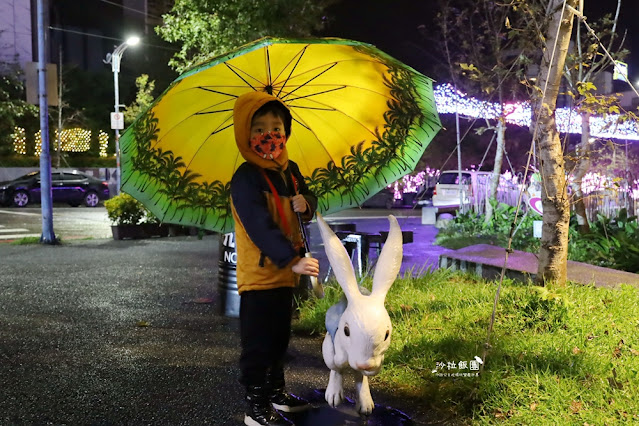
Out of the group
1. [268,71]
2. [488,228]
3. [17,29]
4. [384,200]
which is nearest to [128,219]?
[488,228]

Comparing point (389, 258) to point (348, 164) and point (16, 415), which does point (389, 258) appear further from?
point (16, 415)

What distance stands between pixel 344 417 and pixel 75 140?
1339 inches

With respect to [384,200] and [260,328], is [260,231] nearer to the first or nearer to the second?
[260,328]

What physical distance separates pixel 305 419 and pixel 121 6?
43401 millimetres

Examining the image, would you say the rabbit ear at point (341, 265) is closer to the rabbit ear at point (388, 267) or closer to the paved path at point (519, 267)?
the rabbit ear at point (388, 267)

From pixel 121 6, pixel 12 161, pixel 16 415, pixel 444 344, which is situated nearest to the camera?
pixel 16 415

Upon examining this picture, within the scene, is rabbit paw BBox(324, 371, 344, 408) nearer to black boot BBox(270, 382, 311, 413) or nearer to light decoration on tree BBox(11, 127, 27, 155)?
black boot BBox(270, 382, 311, 413)

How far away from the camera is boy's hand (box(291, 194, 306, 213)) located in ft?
11.4

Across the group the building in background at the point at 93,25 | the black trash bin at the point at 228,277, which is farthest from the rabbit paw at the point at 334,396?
the building in background at the point at 93,25

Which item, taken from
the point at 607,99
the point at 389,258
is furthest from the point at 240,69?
the point at 607,99

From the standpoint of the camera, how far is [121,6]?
138 feet

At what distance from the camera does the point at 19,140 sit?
3170cm

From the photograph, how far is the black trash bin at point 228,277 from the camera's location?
587cm

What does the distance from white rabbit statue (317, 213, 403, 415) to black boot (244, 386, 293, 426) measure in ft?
1.36
